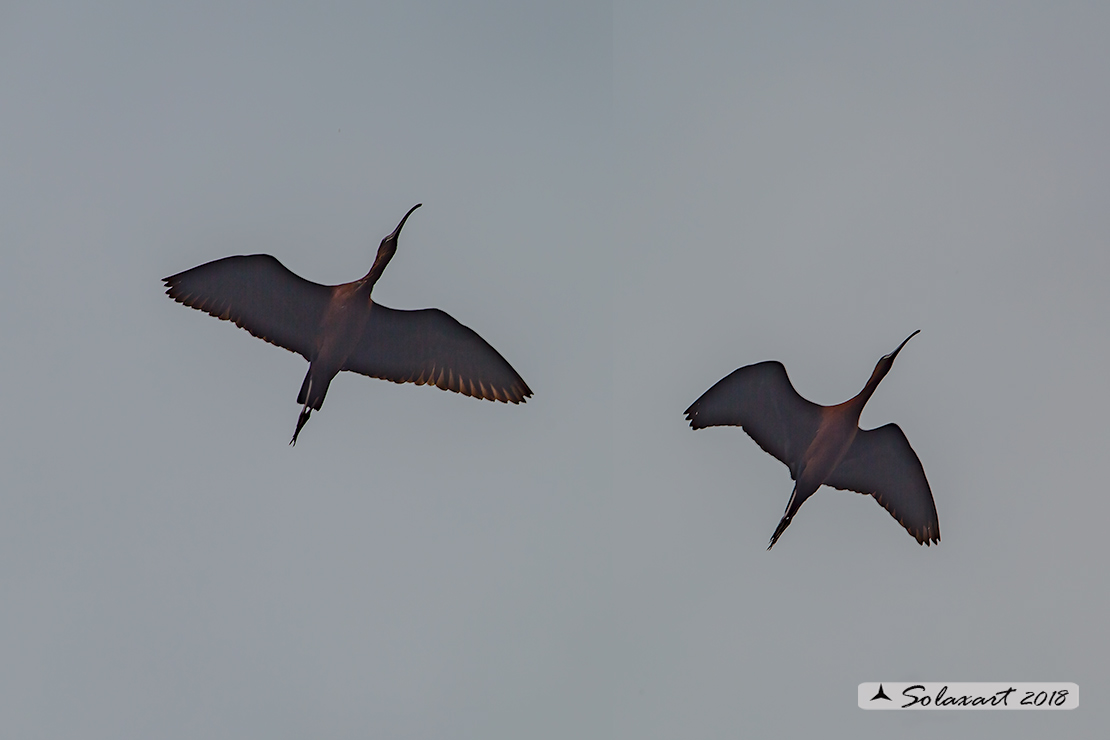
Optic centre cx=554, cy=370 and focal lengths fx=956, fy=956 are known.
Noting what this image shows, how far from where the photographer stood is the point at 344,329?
16.4 feet

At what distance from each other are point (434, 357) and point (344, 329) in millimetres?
493

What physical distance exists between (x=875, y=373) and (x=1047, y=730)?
→ 2.86 meters

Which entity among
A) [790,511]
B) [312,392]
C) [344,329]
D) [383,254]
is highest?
[383,254]

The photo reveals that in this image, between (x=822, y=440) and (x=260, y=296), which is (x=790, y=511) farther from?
(x=260, y=296)

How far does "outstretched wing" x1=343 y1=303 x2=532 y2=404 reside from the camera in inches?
199

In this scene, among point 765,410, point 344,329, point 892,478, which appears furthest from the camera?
point 892,478

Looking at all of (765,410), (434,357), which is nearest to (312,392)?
(434,357)

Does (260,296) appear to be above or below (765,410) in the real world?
below

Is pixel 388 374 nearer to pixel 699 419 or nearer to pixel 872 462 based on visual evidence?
pixel 699 419

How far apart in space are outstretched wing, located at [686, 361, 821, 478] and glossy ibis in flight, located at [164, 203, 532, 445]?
114 cm

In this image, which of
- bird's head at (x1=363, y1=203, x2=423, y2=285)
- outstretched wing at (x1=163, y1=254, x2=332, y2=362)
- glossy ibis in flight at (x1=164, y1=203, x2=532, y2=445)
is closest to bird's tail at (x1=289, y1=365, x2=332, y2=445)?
glossy ibis in flight at (x1=164, y1=203, x2=532, y2=445)

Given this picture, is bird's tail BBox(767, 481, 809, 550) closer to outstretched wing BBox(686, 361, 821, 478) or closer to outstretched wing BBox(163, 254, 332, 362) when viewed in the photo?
outstretched wing BBox(686, 361, 821, 478)

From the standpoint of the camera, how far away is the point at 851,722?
6.26 m

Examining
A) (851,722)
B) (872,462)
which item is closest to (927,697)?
(851,722)
